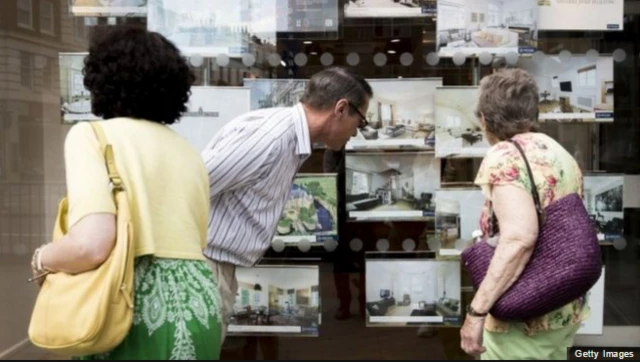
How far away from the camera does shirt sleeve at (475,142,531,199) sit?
255 cm

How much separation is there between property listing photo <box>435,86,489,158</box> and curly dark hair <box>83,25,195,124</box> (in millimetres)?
2000

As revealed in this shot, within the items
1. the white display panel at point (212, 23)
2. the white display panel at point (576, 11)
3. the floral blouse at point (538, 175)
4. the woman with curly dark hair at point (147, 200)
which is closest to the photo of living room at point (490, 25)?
the white display panel at point (576, 11)

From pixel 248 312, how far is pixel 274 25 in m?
1.51

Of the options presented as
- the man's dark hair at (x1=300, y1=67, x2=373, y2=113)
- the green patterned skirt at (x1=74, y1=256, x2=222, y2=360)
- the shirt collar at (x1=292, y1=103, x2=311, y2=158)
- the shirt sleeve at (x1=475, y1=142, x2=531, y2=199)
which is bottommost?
the green patterned skirt at (x1=74, y1=256, x2=222, y2=360)

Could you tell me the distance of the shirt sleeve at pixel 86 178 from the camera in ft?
6.46

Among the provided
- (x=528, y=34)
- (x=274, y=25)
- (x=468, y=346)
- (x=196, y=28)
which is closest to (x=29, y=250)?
(x=196, y=28)

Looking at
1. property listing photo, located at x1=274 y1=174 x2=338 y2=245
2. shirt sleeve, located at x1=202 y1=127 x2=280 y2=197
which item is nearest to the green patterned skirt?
shirt sleeve, located at x1=202 y1=127 x2=280 y2=197

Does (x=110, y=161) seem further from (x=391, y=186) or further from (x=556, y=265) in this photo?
(x=391, y=186)

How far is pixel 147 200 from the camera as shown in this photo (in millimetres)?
2100

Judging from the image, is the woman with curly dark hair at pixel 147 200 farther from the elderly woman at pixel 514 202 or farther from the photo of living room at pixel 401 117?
the photo of living room at pixel 401 117

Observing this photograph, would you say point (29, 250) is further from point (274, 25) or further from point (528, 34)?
point (528, 34)

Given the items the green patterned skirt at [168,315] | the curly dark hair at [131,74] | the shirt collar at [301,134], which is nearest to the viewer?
the green patterned skirt at [168,315]

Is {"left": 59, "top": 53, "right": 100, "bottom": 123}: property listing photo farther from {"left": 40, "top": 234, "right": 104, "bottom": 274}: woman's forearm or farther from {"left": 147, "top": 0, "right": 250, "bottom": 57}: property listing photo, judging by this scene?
{"left": 40, "top": 234, "right": 104, "bottom": 274}: woman's forearm

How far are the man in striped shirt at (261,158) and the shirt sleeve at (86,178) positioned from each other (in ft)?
2.53
